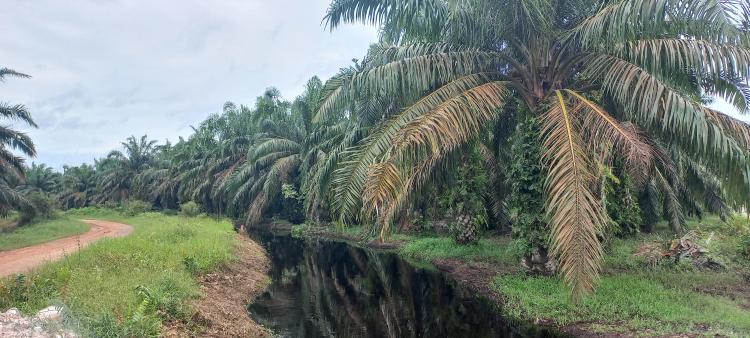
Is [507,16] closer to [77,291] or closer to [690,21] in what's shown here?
[690,21]

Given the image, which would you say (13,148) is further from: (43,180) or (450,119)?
(43,180)

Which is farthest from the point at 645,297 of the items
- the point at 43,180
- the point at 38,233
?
the point at 43,180

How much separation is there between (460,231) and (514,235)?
19.0 ft

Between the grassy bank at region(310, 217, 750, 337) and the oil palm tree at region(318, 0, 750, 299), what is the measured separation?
3.75 ft

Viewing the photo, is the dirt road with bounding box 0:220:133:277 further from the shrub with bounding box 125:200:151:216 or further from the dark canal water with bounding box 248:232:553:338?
the shrub with bounding box 125:200:151:216

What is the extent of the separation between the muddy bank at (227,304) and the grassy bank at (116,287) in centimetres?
25

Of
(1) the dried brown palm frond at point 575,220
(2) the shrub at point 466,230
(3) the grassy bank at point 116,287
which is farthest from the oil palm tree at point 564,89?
(2) the shrub at point 466,230

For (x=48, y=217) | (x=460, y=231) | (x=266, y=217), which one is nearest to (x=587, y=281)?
(x=460, y=231)

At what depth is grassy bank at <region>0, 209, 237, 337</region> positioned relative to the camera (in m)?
6.73

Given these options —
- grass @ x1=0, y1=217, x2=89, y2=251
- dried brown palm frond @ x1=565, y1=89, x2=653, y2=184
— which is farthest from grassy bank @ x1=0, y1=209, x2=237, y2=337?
grass @ x1=0, y1=217, x2=89, y2=251

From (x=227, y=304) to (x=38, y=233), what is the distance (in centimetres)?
1787

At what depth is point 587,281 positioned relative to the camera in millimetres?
7207

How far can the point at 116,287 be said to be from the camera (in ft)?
27.5

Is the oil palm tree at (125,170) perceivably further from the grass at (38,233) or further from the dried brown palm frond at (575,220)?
the dried brown palm frond at (575,220)
